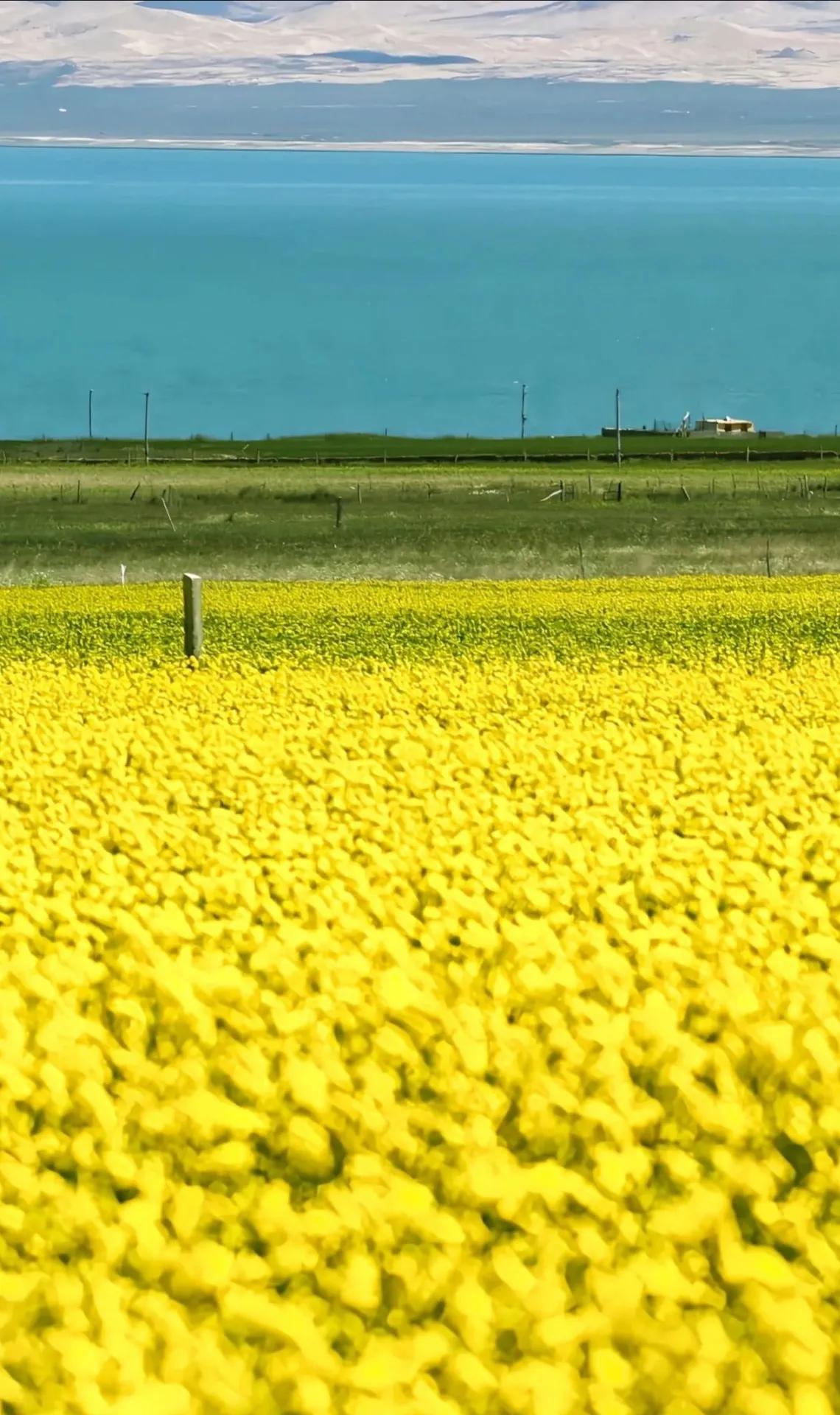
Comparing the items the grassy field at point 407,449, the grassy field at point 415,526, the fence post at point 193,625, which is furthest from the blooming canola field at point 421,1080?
the grassy field at point 407,449

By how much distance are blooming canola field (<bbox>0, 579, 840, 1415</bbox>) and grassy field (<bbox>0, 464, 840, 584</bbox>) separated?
44.7m

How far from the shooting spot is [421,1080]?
6.98 m

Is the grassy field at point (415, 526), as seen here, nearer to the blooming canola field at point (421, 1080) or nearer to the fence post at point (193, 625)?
the fence post at point (193, 625)

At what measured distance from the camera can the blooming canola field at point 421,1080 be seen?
191 inches

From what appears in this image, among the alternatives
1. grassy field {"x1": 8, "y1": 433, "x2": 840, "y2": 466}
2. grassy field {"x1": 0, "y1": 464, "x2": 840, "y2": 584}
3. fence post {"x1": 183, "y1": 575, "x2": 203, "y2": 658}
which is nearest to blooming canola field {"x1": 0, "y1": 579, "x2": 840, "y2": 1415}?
fence post {"x1": 183, "y1": 575, "x2": 203, "y2": 658}

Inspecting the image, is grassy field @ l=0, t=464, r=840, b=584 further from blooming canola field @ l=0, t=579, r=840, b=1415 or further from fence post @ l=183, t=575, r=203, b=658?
blooming canola field @ l=0, t=579, r=840, b=1415

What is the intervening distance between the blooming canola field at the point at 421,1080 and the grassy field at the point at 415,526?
44.7m

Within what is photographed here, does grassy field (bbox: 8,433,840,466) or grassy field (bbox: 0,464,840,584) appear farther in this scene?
grassy field (bbox: 8,433,840,466)

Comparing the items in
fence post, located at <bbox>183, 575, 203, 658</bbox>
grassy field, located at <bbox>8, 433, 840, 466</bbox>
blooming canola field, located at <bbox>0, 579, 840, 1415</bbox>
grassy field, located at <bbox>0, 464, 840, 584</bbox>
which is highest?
blooming canola field, located at <bbox>0, 579, 840, 1415</bbox>

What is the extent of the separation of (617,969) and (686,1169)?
82.4 inches

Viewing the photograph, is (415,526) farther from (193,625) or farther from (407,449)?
(407,449)

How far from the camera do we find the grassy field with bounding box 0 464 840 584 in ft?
196

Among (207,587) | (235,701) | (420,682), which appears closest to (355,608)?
(207,587)

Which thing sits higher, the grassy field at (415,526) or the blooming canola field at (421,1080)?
the blooming canola field at (421,1080)
